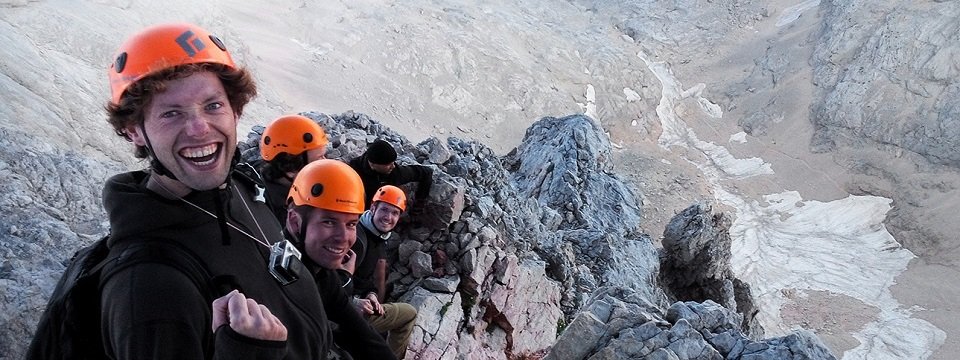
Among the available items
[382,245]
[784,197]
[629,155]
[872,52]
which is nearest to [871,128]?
[872,52]

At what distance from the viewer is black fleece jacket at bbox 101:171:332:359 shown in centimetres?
277

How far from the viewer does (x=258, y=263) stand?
360 cm

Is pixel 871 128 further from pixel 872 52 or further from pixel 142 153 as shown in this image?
pixel 142 153

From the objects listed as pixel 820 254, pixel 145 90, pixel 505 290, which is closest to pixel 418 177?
pixel 505 290

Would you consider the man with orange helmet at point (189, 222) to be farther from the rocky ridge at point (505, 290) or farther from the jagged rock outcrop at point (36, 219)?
the rocky ridge at point (505, 290)

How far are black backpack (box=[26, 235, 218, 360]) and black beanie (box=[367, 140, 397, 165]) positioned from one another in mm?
5852

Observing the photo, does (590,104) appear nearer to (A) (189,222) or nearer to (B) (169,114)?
(B) (169,114)

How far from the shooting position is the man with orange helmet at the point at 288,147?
7965mm

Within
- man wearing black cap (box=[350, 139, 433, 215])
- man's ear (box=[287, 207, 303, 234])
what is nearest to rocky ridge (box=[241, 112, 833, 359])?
man wearing black cap (box=[350, 139, 433, 215])

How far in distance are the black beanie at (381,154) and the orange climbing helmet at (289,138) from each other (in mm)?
806

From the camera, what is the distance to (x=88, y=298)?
296cm

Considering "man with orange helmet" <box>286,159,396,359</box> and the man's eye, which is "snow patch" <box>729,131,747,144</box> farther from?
the man's eye

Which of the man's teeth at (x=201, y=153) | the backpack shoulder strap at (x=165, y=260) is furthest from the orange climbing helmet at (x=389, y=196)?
the backpack shoulder strap at (x=165, y=260)

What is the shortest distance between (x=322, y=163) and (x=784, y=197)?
161 ft
